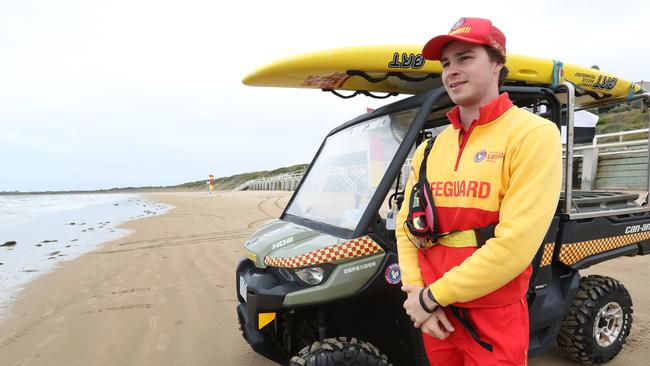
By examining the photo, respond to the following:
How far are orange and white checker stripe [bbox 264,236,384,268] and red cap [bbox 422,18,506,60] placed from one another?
1.10 meters

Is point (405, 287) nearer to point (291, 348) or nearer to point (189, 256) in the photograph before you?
point (291, 348)

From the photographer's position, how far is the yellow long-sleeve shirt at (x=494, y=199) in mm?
1410

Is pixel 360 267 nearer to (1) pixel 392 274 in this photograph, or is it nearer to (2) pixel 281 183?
(1) pixel 392 274

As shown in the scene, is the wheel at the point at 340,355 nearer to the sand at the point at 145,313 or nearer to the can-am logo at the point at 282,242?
the can-am logo at the point at 282,242

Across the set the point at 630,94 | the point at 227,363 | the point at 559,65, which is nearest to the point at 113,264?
the point at 227,363

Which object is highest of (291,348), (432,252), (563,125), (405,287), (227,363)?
(563,125)

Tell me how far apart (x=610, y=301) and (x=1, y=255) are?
10.0 m

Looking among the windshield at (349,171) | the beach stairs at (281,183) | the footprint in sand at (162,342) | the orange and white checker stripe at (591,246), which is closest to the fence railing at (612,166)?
the orange and white checker stripe at (591,246)

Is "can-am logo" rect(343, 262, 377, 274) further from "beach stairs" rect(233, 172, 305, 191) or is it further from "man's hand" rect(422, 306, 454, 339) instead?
"beach stairs" rect(233, 172, 305, 191)

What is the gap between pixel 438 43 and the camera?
1617mm

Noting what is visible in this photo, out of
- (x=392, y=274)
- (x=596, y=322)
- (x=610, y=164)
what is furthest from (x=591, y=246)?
(x=610, y=164)

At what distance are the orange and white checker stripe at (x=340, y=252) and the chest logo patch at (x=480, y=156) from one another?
871 mm

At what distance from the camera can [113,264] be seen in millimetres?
6730

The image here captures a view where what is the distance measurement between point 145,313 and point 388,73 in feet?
11.7
